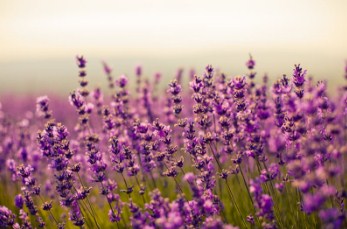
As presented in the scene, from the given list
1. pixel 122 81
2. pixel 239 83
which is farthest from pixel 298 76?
pixel 122 81

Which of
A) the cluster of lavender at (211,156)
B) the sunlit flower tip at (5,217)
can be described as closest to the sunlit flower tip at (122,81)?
the cluster of lavender at (211,156)

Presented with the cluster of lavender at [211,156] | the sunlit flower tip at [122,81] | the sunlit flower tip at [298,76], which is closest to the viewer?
the cluster of lavender at [211,156]

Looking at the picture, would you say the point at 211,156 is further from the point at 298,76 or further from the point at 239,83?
the point at 298,76

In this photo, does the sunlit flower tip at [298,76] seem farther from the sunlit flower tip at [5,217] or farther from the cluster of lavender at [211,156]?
the sunlit flower tip at [5,217]

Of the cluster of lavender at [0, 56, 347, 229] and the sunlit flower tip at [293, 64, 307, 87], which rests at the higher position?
the sunlit flower tip at [293, 64, 307, 87]

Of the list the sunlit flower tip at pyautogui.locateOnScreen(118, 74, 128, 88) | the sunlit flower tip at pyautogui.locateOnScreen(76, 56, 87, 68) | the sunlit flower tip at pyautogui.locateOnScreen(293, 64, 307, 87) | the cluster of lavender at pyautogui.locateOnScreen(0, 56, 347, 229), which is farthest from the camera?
the sunlit flower tip at pyautogui.locateOnScreen(118, 74, 128, 88)

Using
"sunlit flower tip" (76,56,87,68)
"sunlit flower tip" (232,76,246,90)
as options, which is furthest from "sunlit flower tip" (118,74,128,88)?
"sunlit flower tip" (232,76,246,90)

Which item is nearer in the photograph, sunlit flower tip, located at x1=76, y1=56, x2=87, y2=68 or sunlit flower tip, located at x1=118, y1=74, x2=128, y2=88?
sunlit flower tip, located at x1=76, y1=56, x2=87, y2=68

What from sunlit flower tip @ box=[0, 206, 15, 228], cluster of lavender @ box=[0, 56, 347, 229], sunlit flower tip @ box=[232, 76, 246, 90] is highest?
sunlit flower tip @ box=[232, 76, 246, 90]

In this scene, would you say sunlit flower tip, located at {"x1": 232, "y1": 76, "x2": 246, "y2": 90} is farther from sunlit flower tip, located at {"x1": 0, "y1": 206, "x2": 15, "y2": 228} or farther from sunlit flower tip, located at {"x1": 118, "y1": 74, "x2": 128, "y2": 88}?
sunlit flower tip, located at {"x1": 0, "y1": 206, "x2": 15, "y2": 228}

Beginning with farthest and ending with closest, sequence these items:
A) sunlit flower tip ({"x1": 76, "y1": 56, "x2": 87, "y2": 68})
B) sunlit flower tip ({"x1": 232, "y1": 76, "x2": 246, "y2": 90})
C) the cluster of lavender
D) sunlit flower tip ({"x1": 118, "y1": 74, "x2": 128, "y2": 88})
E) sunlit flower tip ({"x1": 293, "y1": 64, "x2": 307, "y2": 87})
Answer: sunlit flower tip ({"x1": 118, "y1": 74, "x2": 128, "y2": 88}) → sunlit flower tip ({"x1": 76, "y1": 56, "x2": 87, "y2": 68}) → sunlit flower tip ({"x1": 232, "y1": 76, "x2": 246, "y2": 90}) → sunlit flower tip ({"x1": 293, "y1": 64, "x2": 307, "y2": 87}) → the cluster of lavender

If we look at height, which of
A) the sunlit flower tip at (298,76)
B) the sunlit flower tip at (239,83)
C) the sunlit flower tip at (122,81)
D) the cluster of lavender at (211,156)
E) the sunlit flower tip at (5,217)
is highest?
the sunlit flower tip at (298,76)
